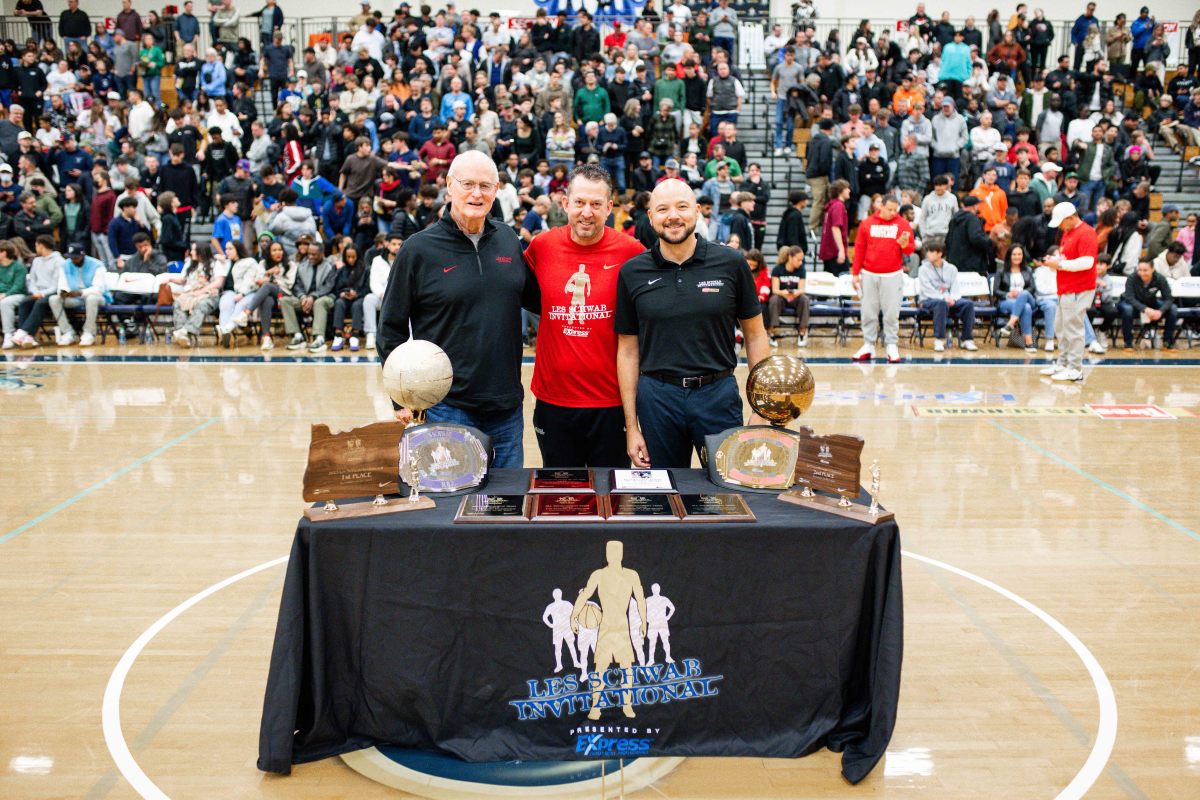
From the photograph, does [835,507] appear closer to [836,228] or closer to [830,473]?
[830,473]

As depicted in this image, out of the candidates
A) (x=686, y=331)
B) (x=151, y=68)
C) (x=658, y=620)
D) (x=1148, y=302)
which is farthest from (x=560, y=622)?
(x=151, y=68)

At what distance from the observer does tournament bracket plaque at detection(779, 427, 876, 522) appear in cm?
360

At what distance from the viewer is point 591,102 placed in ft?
55.2

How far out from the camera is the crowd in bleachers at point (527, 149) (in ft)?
45.1

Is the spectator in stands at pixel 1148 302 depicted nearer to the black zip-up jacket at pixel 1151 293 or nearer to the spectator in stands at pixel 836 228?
the black zip-up jacket at pixel 1151 293

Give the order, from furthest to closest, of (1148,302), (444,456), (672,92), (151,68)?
(151,68)
(672,92)
(1148,302)
(444,456)

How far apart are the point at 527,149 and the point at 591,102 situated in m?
1.51

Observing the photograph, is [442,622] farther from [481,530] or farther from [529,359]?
[529,359]

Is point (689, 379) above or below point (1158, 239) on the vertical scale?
above

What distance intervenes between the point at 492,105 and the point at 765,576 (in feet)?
49.3

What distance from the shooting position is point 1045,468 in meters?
7.73

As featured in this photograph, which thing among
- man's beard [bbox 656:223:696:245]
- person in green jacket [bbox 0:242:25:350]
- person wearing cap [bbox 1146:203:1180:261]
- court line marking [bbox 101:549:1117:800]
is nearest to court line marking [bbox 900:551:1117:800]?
court line marking [bbox 101:549:1117:800]

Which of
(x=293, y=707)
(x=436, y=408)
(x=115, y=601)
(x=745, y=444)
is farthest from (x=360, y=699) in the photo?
(x=115, y=601)

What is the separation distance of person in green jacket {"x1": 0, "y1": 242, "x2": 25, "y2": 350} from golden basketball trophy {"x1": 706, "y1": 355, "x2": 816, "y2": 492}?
12.4 metres
